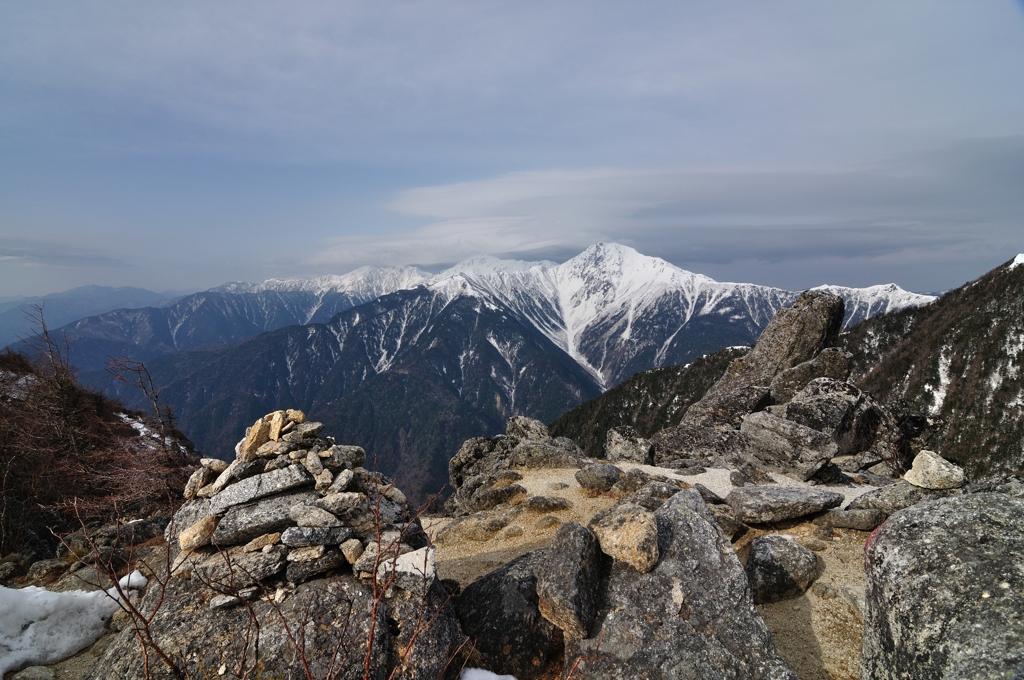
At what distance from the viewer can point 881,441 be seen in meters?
23.4

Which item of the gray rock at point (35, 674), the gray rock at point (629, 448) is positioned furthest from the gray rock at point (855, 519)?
the gray rock at point (35, 674)

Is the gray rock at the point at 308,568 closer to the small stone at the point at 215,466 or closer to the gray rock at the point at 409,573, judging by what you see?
the gray rock at the point at 409,573

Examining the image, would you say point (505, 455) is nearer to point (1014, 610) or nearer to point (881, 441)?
point (881, 441)

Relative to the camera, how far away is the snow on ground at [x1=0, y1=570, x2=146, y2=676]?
29.3ft

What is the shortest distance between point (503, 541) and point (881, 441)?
2058 cm

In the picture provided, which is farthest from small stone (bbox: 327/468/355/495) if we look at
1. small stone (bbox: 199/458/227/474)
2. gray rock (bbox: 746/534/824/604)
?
gray rock (bbox: 746/534/824/604)

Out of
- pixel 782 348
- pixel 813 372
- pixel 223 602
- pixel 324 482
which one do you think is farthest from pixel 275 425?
pixel 782 348

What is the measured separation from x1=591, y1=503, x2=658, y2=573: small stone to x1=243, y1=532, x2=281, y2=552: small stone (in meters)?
6.56

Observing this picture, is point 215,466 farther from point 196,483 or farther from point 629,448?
point 629,448

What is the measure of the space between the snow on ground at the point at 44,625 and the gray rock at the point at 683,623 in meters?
9.27

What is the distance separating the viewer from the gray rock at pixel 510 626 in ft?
27.9

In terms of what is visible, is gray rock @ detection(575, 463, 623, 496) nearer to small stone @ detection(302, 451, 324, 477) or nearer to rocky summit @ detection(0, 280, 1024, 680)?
rocky summit @ detection(0, 280, 1024, 680)

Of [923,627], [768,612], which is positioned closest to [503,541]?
[768,612]

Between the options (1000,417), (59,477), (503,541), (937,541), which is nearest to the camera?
(937,541)
